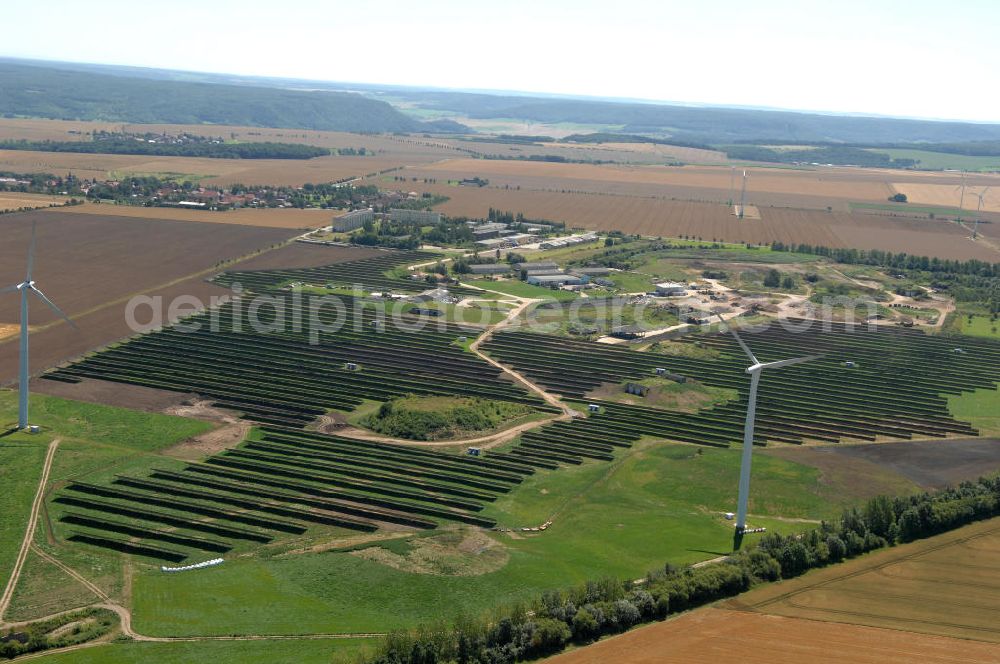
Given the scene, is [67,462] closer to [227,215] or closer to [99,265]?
[99,265]

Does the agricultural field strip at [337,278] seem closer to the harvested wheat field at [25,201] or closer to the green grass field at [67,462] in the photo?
the green grass field at [67,462]

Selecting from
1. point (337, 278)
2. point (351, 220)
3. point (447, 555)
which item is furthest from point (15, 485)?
point (351, 220)

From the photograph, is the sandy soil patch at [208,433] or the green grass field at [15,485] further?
the sandy soil patch at [208,433]

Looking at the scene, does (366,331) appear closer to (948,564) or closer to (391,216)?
(948,564)

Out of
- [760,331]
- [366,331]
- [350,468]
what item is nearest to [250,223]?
[366,331]

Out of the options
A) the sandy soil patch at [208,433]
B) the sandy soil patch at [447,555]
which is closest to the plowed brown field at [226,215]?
the sandy soil patch at [208,433]

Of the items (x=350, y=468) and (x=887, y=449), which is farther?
(x=887, y=449)

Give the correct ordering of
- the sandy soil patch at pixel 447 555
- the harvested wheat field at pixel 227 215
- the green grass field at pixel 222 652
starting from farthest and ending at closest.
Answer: the harvested wheat field at pixel 227 215 → the sandy soil patch at pixel 447 555 → the green grass field at pixel 222 652

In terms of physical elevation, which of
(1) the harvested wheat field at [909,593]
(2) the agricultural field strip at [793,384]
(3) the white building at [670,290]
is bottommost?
(1) the harvested wheat field at [909,593]

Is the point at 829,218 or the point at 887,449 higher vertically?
the point at 829,218
